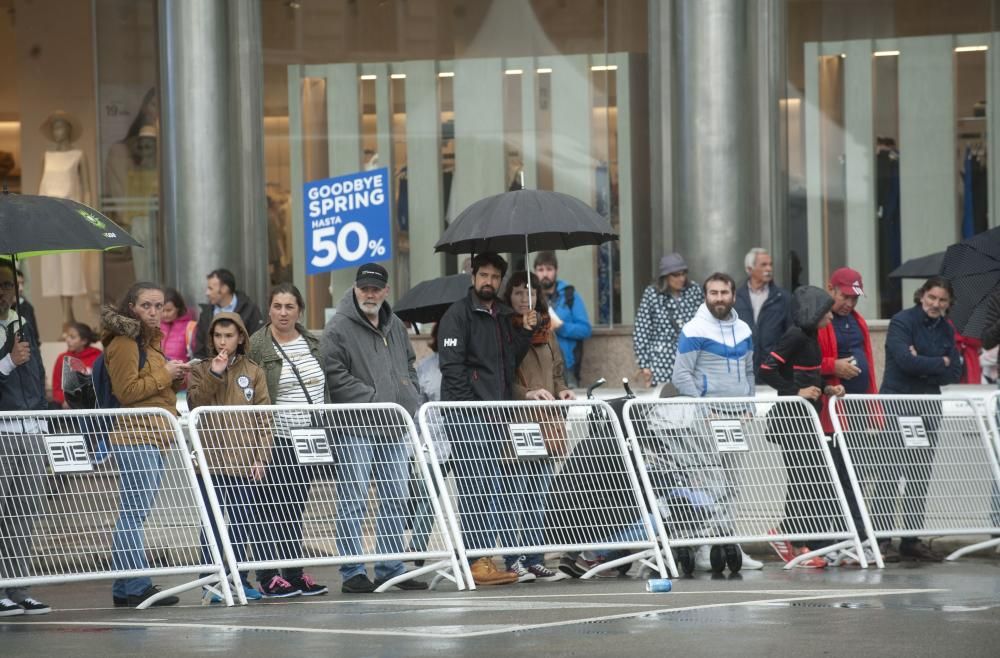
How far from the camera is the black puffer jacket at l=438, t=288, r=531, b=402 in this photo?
38.1 feet

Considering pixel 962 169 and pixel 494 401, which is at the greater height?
pixel 962 169

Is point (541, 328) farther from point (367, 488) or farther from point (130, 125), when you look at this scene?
point (130, 125)

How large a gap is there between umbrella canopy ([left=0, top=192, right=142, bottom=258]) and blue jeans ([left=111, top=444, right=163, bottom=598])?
118 centimetres

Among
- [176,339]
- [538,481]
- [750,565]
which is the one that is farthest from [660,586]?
[176,339]

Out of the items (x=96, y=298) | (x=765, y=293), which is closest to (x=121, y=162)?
(x=96, y=298)

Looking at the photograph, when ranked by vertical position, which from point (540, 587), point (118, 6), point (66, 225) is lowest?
point (540, 587)

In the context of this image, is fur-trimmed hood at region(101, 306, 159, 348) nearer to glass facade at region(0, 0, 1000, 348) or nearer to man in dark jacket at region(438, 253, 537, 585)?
man in dark jacket at region(438, 253, 537, 585)

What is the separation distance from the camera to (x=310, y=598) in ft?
35.3

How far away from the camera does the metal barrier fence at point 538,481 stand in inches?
437

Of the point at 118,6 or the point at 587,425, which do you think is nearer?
the point at 587,425

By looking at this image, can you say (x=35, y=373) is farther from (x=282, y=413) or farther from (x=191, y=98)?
(x=191, y=98)

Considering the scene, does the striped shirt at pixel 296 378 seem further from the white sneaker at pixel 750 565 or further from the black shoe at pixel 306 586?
the white sneaker at pixel 750 565

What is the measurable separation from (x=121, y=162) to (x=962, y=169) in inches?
343

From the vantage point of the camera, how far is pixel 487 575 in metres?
11.3
